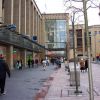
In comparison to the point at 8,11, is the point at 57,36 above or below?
above

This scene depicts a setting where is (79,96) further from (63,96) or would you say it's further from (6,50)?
(6,50)

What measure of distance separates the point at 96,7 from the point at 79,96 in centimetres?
426

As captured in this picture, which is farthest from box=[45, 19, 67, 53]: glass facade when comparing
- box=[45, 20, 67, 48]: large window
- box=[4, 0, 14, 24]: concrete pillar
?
box=[4, 0, 14, 24]: concrete pillar

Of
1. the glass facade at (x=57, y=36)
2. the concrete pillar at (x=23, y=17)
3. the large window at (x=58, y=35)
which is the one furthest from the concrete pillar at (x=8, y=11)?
the large window at (x=58, y=35)

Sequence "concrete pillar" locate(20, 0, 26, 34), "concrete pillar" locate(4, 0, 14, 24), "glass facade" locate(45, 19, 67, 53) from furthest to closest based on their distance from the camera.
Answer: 1. "glass facade" locate(45, 19, 67, 53)
2. "concrete pillar" locate(20, 0, 26, 34)
3. "concrete pillar" locate(4, 0, 14, 24)

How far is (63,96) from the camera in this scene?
1460 cm

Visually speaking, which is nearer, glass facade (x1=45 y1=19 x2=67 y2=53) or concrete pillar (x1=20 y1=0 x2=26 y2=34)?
concrete pillar (x1=20 y1=0 x2=26 y2=34)

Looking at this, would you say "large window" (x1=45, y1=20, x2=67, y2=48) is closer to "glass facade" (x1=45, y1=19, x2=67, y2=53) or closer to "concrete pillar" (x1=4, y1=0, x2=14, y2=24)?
"glass facade" (x1=45, y1=19, x2=67, y2=53)

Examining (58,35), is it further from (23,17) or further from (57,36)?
(23,17)

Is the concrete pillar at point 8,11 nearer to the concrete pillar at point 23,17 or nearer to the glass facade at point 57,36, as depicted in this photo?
the concrete pillar at point 23,17

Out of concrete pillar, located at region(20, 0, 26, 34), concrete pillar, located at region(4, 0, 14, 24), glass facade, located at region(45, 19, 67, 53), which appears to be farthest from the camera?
glass facade, located at region(45, 19, 67, 53)

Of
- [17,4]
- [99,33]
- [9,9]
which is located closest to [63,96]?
[9,9]

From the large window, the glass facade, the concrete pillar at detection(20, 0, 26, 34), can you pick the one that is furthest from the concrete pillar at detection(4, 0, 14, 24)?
the large window

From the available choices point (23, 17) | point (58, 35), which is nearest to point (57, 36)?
point (58, 35)
